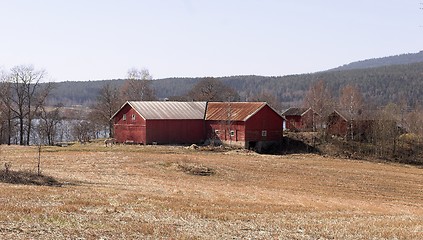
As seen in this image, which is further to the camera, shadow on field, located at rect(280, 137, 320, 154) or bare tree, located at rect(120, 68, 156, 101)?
bare tree, located at rect(120, 68, 156, 101)

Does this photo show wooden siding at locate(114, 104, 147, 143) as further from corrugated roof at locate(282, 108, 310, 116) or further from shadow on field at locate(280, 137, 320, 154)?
corrugated roof at locate(282, 108, 310, 116)

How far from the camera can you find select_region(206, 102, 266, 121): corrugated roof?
2511 inches

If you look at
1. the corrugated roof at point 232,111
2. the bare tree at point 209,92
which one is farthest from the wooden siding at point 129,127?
the bare tree at point 209,92

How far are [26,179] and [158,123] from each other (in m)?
33.6

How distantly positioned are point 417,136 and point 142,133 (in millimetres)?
36161

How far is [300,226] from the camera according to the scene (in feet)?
63.4

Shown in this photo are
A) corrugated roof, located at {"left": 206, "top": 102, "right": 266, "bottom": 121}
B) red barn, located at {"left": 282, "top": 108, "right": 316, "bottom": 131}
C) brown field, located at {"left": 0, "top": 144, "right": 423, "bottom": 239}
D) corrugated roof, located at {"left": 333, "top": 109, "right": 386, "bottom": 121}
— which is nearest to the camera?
brown field, located at {"left": 0, "top": 144, "right": 423, "bottom": 239}

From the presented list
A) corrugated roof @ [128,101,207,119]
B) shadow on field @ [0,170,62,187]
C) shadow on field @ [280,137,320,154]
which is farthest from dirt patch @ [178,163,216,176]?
shadow on field @ [280,137,320,154]

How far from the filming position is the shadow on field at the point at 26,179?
1169 inches

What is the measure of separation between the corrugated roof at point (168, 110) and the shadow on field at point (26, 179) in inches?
1258

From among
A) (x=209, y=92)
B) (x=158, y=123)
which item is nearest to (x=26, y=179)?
(x=158, y=123)

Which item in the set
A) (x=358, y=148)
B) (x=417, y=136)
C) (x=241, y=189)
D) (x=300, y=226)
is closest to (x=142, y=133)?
(x=358, y=148)

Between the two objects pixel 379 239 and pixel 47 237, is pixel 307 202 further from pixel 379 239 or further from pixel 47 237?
pixel 47 237

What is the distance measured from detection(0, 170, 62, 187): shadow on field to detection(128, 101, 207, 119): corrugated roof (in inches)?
1258
